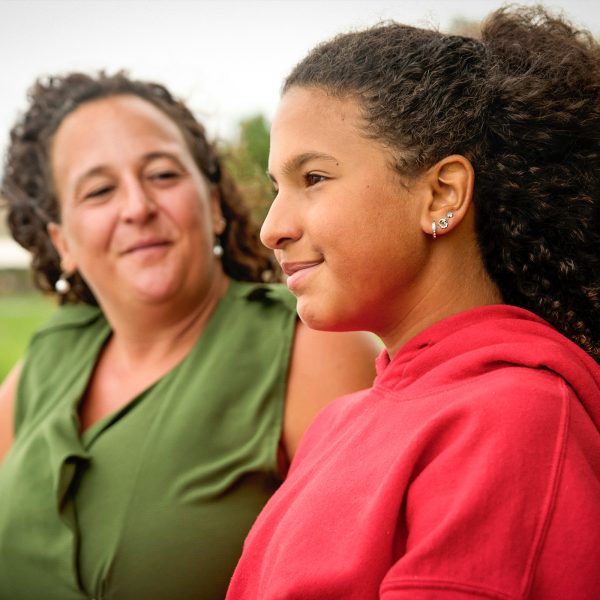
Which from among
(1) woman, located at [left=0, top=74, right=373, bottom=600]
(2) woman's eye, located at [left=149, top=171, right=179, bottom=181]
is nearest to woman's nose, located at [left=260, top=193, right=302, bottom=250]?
(1) woman, located at [left=0, top=74, right=373, bottom=600]

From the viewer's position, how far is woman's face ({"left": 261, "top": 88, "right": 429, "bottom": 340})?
4.57 feet

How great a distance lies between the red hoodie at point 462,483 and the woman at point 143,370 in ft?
1.92

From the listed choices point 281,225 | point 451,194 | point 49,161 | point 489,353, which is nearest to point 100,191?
point 49,161

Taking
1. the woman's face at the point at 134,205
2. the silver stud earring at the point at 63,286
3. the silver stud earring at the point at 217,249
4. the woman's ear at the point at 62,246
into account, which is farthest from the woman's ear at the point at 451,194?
the silver stud earring at the point at 63,286

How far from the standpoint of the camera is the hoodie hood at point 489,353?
124 cm

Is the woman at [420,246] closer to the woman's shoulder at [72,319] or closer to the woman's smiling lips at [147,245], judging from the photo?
the woman's smiling lips at [147,245]

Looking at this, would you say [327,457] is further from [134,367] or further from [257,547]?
[134,367]

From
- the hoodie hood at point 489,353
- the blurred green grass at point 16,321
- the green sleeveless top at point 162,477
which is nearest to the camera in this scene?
the hoodie hood at point 489,353

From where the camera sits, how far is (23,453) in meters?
2.36

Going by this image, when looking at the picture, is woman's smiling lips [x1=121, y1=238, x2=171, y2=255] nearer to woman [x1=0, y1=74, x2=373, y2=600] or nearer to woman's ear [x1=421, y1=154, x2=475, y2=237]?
woman [x1=0, y1=74, x2=373, y2=600]

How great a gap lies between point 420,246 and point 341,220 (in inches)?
5.8

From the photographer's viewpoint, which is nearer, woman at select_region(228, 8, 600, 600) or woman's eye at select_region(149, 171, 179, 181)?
woman at select_region(228, 8, 600, 600)

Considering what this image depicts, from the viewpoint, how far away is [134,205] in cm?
236

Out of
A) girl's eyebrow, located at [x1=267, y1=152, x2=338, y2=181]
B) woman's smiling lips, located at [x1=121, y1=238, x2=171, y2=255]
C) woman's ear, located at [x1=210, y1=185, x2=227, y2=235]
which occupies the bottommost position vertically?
woman's smiling lips, located at [x1=121, y1=238, x2=171, y2=255]
